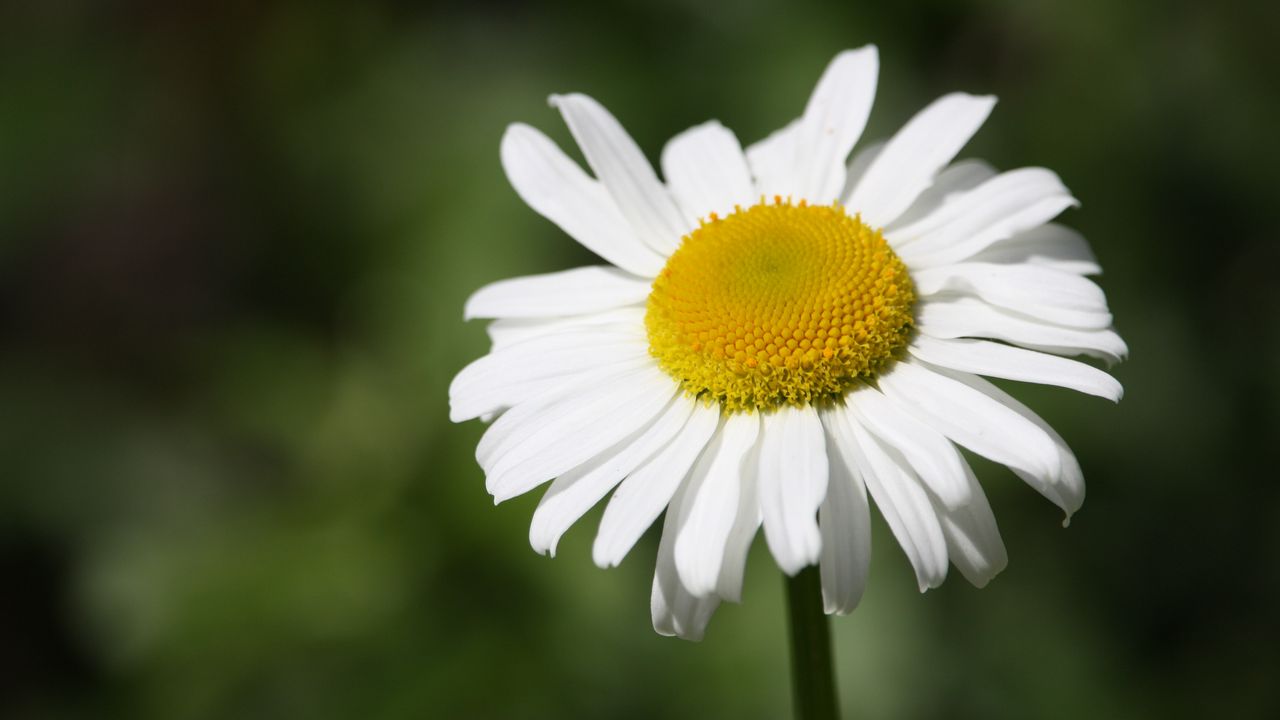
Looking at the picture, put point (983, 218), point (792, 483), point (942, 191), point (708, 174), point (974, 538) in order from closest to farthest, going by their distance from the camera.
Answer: point (792, 483)
point (974, 538)
point (983, 218)
point (942, 191)
point (708, 174)

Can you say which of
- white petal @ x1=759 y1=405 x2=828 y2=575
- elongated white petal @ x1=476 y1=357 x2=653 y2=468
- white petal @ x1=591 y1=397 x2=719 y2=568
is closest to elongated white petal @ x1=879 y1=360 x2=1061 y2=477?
white petal @ x1=759 y1=405 x2=828 y2=575

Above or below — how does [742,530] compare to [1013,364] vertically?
below

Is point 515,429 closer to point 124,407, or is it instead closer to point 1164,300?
point 1164,300

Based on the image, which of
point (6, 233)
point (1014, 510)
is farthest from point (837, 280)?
point (6, 233)

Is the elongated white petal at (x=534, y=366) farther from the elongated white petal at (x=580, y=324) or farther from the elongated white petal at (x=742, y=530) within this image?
the elongated white petal at (x=742, y=530)

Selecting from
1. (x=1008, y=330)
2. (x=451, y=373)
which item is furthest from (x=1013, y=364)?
(x=451, y=373)

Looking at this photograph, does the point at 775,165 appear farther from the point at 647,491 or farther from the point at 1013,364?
the point at 647,491
